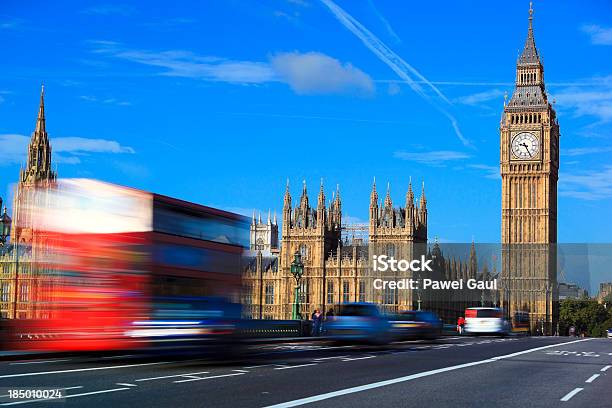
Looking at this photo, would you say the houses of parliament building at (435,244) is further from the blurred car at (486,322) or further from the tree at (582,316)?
the blurred car at (486,322)

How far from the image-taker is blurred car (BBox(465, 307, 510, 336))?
162ft

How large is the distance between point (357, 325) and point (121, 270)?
1254cm

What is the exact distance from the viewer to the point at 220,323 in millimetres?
18609

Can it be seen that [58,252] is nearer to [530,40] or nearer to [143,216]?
[143,216]

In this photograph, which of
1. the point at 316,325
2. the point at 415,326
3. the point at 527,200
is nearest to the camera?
the point at 415,326

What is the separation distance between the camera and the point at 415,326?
3762 centimetres

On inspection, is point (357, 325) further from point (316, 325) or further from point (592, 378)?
point (316, 325)

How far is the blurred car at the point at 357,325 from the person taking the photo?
2820 centimetres

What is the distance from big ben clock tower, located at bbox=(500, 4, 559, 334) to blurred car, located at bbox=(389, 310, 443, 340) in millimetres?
65049

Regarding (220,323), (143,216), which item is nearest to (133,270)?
(143,216)

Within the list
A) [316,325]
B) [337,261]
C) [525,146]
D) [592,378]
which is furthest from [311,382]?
[525,146]

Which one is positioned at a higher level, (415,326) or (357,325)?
(357,325)

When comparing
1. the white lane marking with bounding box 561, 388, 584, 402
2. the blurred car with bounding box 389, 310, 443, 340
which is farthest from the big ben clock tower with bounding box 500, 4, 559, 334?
the white lane marking with bounding box 561, 388, 584, 402

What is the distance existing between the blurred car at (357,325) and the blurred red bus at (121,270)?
392 inches
